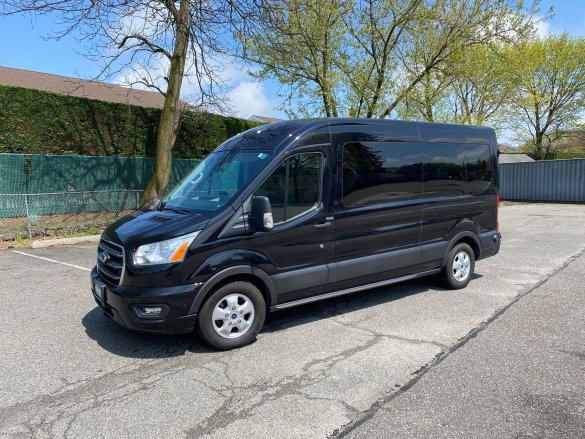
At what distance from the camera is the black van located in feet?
12.9

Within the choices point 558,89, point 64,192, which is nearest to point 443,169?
point 64,192

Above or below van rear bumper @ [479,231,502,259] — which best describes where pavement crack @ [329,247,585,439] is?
below

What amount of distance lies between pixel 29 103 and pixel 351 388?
13444mm

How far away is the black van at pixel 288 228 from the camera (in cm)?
393

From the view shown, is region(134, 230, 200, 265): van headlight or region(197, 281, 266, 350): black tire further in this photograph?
region(197, 281, 266, 350): black tire

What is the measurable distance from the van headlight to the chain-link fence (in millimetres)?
8422

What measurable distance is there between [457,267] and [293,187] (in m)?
3.19

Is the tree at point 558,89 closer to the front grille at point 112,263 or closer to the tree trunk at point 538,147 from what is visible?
the tree trunk at point 538,147

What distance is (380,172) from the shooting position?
5312 millimetres

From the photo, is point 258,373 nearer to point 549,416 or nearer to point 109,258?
point 109,258

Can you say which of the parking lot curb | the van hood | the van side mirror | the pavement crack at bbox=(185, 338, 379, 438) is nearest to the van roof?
the van side mirror

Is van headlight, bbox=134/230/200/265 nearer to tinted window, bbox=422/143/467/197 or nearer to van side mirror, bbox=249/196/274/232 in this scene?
van side mirror, bbox=249/196/274/232

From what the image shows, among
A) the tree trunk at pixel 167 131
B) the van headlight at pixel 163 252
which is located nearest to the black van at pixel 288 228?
the van headlight at pixel 163 252

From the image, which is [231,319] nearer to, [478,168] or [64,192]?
[478,168]
